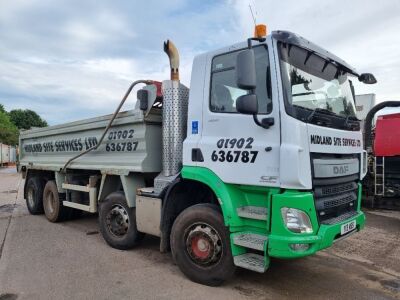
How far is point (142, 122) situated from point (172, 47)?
3.74 ft

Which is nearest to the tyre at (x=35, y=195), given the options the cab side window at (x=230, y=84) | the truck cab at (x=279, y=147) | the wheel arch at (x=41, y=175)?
the wheel arch at (x=41, y=175)

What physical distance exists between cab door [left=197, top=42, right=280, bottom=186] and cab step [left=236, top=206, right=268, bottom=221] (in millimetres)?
301

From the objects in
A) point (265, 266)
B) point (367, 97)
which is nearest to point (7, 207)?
point (265, 266)

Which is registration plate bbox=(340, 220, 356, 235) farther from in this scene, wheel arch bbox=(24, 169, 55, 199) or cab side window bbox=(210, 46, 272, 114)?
wheel arch bbox=(24, 169, 55, 199)

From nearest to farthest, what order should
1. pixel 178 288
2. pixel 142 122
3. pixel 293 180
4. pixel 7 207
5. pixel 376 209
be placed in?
pixel 293 180, pixel 178 288, pixel 142 122, pixel 376 209, pixel 7 207

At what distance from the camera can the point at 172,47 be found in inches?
199

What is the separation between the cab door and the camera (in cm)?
387

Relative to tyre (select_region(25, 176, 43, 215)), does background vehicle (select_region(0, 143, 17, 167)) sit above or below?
above

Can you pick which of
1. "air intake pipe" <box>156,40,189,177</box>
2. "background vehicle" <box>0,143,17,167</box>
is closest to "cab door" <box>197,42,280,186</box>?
"air intake pipe" <box>156,40,189,177</box>

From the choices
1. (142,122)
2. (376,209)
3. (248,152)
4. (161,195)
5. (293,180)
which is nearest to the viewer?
(293,180)

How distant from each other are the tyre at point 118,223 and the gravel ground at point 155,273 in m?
0.16

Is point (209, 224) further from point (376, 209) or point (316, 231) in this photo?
point (376, 209)

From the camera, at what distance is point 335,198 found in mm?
4188

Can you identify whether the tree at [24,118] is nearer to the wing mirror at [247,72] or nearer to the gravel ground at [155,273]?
the gravel ground at [155,273]
